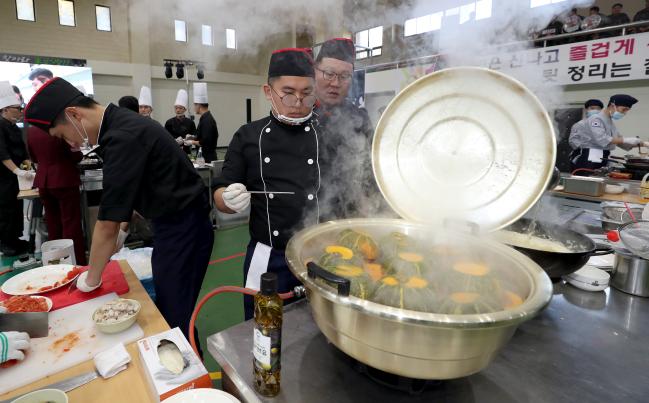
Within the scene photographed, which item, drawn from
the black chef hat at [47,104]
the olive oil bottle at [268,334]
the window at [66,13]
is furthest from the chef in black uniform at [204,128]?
the window at [66,13]

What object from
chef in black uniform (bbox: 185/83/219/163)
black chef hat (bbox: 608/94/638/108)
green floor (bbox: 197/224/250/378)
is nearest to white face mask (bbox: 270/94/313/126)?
green floor (bbox: 197/224/250/378)

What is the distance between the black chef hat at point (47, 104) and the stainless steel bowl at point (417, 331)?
5.43ft

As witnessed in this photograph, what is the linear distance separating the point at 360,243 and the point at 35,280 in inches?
65.1

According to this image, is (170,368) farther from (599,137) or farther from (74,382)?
(599,137)

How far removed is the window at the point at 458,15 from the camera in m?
1.53

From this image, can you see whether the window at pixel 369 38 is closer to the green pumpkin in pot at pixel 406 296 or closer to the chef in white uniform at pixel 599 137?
the green pumpkin in pot at pixel 406 296

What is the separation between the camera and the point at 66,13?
1131cm

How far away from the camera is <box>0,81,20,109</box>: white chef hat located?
4.14m

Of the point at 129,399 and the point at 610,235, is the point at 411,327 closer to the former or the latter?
the point at 129,399

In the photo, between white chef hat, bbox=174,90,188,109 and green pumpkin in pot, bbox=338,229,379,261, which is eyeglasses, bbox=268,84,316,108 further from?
white chef hat, bbox=174,90,188,109

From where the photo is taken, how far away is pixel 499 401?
0.81 m

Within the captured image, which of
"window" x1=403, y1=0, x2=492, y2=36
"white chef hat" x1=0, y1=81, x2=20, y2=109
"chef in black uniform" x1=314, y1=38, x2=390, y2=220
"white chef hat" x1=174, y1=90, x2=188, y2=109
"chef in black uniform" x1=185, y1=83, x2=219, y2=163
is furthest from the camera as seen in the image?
"white chef hat" x1=174, y1=90, x2=188, y2=109

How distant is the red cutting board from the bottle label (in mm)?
1161

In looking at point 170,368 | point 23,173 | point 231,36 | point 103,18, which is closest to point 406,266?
point 170,368
